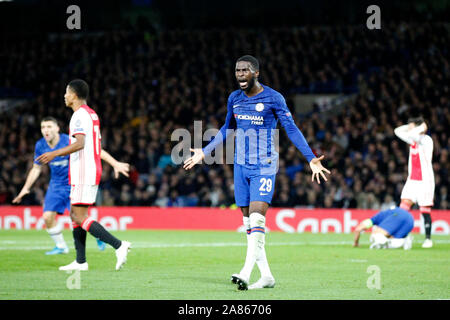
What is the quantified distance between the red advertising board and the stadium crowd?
88cm

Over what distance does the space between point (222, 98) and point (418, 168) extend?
46.0 ft

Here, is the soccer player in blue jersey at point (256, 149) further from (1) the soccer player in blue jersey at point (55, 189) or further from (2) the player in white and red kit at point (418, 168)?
(2) the player in white and red kit at point (418, 168)

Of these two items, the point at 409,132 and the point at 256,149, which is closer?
the point at 256,149

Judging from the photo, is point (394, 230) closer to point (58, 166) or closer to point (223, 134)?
point (58, 166)

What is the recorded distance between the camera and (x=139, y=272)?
400 inches

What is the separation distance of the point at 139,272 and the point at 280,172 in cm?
1401

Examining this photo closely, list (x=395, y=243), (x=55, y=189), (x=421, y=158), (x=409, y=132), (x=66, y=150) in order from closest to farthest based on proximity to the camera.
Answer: (x=66, y=150), (x=55, y=189), (x=395, y=243), (x=409, y=132), (x=421, y=158)

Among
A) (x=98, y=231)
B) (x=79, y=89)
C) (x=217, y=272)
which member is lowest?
(x=217, y=272)

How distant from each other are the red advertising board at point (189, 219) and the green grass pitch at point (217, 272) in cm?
455

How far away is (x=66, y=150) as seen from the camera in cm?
966

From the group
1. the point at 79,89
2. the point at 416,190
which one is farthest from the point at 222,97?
the point at 79,89

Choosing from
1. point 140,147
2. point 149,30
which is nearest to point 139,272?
point 140,147

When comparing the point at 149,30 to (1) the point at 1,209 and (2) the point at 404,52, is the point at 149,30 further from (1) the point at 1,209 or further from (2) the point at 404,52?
(1) the point at 1,209

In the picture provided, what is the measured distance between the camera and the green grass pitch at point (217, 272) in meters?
7.98
